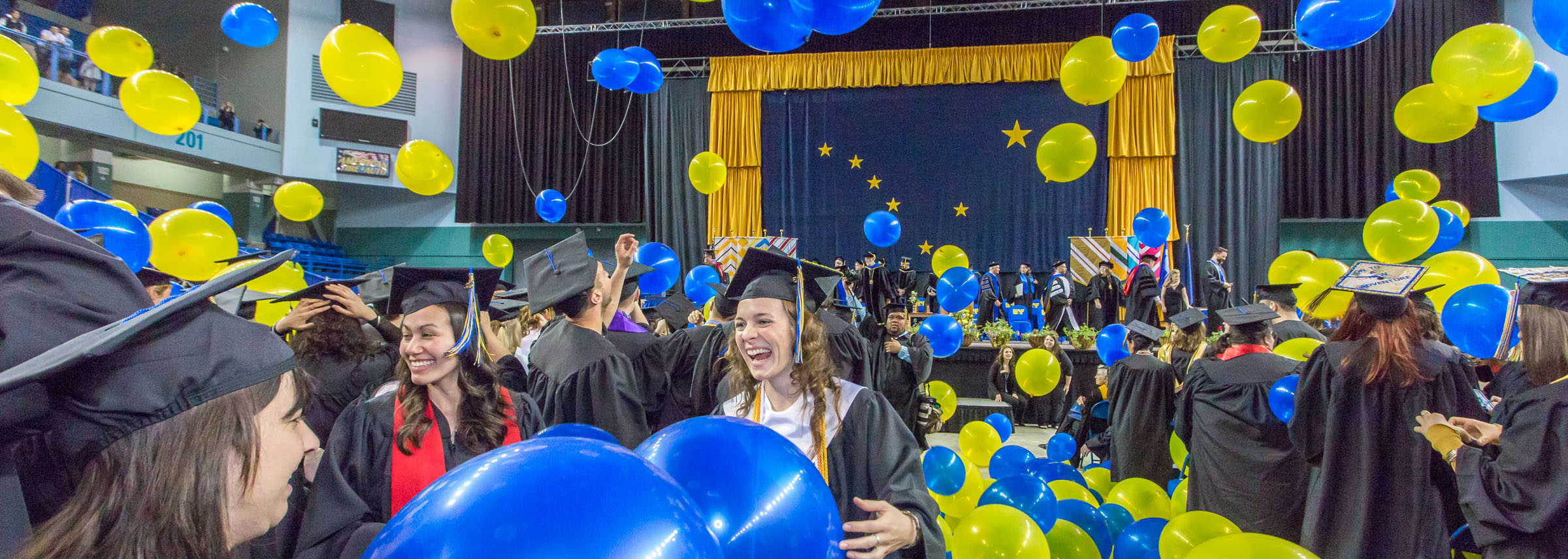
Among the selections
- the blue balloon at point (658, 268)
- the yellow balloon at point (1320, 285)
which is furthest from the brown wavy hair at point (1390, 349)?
the blue balloon at point (658, 268)

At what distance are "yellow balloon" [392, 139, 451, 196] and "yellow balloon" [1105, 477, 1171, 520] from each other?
655 cm

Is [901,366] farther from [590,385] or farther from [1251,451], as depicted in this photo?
[590,385]

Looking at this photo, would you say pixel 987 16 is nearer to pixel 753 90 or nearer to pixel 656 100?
pixel 753 90

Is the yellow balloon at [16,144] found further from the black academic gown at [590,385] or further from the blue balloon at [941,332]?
the blue balloon at [941,332]

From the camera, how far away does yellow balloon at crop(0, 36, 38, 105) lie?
4258 mm

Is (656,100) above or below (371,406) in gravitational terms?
above

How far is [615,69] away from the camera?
26.3 ft

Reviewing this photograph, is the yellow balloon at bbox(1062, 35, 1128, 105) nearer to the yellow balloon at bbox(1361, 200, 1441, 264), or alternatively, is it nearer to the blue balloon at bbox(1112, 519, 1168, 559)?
the yellow balloon at bbox(1361, 200, 1441, 264)

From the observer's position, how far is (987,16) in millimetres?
13773

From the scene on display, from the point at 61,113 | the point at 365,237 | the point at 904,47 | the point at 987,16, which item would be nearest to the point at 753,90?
the point at 904,47

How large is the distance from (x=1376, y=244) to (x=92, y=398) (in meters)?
5.95

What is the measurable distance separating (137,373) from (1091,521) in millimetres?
3321

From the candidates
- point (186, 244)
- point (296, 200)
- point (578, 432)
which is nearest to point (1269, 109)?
point (578, 432)

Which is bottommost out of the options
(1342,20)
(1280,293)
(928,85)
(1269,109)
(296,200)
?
(1280,293)
